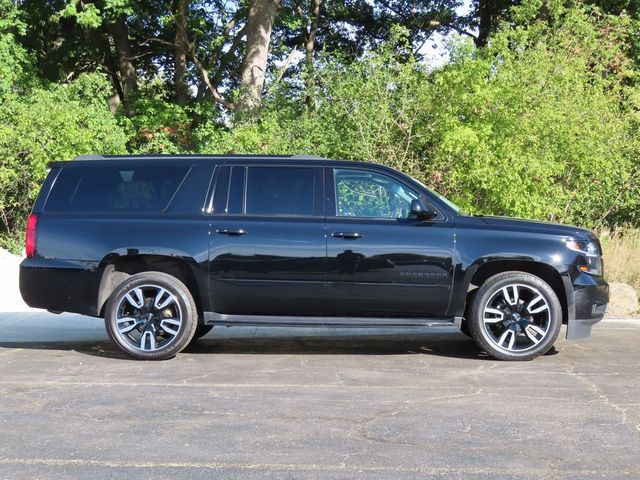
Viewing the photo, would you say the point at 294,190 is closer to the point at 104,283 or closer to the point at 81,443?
the point at 104,283

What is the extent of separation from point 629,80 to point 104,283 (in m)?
20.7

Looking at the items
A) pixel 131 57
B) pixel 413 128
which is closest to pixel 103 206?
pixel 413 128

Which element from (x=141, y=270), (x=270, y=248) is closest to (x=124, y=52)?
(x=141, y=270)

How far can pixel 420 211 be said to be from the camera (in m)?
7.18

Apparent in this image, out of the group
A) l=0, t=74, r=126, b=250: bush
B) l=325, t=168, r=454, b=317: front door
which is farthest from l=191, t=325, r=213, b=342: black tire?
l=0, t=74, r=126, b=250: bush

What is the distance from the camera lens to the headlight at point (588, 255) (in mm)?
7254

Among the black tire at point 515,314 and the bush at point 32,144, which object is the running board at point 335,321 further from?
the bush at point 32,144

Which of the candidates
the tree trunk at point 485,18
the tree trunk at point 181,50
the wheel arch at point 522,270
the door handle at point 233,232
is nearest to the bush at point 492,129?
the wheel arch at point 522,270

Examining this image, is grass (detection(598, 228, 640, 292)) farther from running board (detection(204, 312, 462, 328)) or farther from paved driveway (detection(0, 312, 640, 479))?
running board (detection(204, 312, 462, 328))

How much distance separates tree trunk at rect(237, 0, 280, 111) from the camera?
21078 mm

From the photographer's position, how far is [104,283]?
7.43m

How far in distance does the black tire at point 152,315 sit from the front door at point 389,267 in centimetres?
136

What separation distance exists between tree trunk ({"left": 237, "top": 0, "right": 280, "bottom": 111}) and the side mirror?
14086mm

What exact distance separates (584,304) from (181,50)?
20.3 m
